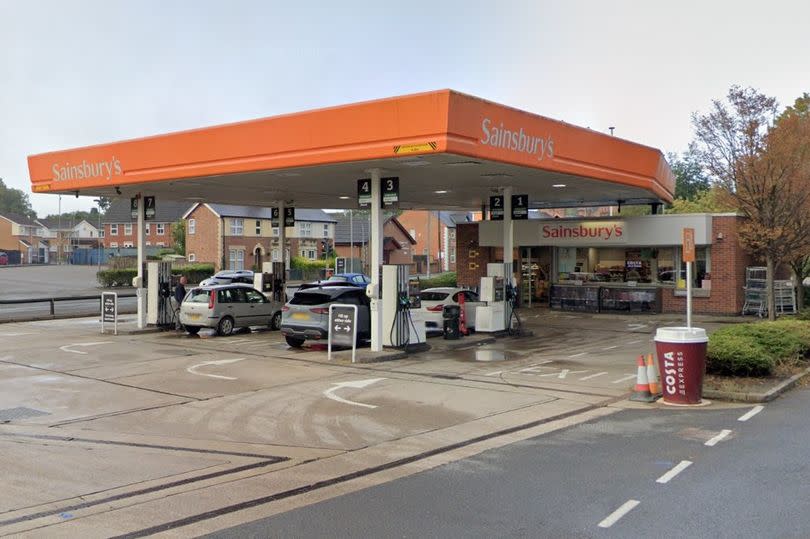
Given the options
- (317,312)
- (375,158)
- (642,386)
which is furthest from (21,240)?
(642,386)

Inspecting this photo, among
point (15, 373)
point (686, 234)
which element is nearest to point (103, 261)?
point (15, 373)

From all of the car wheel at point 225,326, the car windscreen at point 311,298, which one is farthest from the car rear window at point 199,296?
the car windscreen at point 311,298

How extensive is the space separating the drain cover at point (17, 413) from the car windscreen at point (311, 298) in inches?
278

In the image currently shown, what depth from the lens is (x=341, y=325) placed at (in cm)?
1570

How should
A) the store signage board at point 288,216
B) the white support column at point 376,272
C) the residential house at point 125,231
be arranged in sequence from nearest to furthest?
the white support column at point 376,272 → the store signage board at point 288,216 → the residential house at point 125,231

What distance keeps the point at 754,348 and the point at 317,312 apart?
9.15m

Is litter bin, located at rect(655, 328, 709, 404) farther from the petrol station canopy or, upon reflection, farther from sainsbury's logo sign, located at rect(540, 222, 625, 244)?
sainsbury's logo sign, located at rect(540, 222, 625, 244)

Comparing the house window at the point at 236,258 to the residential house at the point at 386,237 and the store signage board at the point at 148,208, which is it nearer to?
the residential house at the point at 386,237

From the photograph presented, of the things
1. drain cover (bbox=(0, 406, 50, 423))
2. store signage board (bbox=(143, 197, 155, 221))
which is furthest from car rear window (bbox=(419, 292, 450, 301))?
drain cover (bbox=(0, 406, 50, 423))

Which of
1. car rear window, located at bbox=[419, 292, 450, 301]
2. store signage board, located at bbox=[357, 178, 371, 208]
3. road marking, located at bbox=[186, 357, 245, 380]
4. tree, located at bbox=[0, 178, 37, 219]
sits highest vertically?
tree, located at bbox=[0, 178, 37, 219]

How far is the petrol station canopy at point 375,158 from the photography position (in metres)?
13.9

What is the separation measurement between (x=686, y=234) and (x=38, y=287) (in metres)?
47.9

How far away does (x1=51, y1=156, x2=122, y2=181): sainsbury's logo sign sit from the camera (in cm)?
2044

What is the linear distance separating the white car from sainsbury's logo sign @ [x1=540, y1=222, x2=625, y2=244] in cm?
937
